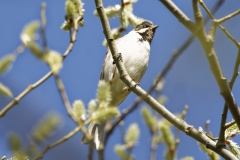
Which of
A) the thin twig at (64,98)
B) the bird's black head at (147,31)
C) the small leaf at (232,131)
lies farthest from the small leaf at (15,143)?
the bird's black head at (147,31)

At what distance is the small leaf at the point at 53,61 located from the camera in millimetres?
2012

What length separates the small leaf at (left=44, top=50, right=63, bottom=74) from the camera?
2.01 m

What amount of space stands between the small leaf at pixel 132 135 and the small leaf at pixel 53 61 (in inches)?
26.4

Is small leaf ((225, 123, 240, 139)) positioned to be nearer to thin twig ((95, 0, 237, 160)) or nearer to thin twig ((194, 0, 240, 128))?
thin twig ((95, 0, 237, 160))

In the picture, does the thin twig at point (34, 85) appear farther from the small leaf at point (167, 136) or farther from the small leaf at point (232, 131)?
the small leaf at point (232, 131)

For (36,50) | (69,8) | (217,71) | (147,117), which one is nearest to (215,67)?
(217,71)

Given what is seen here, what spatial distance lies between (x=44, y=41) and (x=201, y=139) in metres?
2.02

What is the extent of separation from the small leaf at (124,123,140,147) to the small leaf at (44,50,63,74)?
67cm

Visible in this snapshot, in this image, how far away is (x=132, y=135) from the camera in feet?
8.18

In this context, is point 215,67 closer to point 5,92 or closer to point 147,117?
point 147,117

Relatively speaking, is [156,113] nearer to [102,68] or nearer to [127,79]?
[127,79]

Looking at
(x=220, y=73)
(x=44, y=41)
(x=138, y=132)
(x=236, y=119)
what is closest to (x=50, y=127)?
(x=44, y=41)

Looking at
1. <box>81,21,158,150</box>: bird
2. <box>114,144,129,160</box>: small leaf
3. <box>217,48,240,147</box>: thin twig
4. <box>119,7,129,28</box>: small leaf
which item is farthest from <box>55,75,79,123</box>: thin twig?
<box>81,21,158,150</box>: bird

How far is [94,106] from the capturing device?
2264mm
